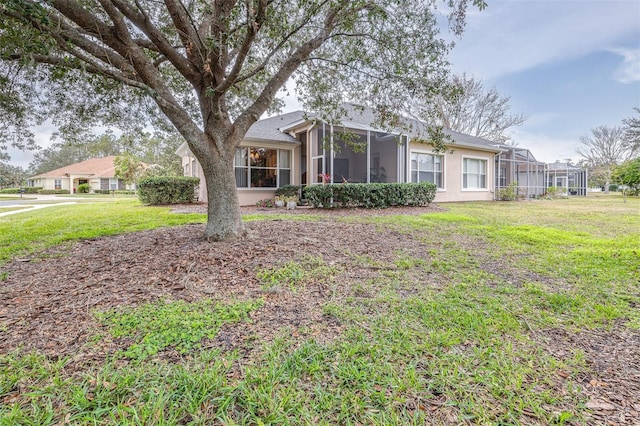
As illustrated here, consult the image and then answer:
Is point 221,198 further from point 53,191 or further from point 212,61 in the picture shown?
point 53,191

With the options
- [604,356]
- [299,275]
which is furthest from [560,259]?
[299,275]

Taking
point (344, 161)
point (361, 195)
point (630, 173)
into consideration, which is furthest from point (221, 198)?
point (630, 173)

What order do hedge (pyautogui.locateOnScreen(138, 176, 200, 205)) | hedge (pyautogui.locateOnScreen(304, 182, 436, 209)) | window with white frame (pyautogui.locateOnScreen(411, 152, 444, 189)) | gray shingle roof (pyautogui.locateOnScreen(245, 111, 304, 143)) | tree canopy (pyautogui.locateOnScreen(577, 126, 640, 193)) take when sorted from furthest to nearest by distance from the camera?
tree canopy (pyautogui.locateOnScreen(577, 126, 640, 193)) → window with white frame (pyautogui.locateOnScreen(411, 152, 444, 189)) → hedge (pyautogui.locateOnScreen(138, 176, 200, 205)) → gray shingle roof (pyautogui.locateOnScreen(245, 111, 304, 143)) → hedge (pyautogui.locateOnScreen(304, 182, 436, 209))

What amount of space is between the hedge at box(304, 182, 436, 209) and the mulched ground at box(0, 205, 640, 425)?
4711mm

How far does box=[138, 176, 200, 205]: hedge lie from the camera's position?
1433 cm

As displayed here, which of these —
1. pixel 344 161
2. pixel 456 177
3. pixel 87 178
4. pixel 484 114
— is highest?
pixel 484 114

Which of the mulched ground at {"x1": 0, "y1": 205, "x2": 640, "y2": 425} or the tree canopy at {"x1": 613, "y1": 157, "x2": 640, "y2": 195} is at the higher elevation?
the tree canopy at {"x1": 613, "y1": 157, "x2": 640, "y2": 195}

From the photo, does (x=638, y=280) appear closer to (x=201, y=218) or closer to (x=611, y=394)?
(x=611, y=394)

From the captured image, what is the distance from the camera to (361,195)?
36.4ft

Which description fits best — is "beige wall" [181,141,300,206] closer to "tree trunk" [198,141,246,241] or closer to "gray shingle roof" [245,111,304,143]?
"gray shingle roof" [245,111,304,143]

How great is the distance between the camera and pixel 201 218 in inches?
347

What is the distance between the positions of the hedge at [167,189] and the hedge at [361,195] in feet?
21.3

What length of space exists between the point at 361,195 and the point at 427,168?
6208 mm

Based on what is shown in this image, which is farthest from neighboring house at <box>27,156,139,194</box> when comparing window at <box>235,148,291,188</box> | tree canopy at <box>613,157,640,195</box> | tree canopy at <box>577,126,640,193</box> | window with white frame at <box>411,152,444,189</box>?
tree canopy at <box>577,126,640,193</box>
